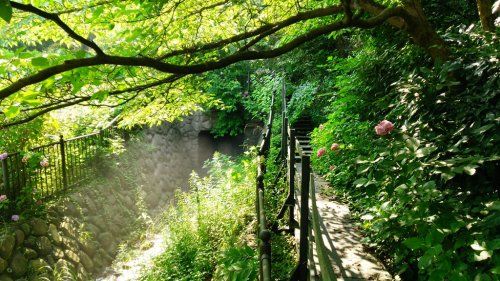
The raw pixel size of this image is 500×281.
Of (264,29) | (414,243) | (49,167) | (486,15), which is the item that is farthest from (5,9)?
(49,167)

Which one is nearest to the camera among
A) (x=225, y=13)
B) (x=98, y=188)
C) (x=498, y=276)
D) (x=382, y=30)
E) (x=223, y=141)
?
(x=498, y=276)

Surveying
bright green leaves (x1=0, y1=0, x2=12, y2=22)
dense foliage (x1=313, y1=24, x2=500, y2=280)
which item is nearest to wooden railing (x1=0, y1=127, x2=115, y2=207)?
bright green leaves (x1=0, y1=0, x2=12, y2=22)

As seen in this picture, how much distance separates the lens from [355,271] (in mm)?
2863

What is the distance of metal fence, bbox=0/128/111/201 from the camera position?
6188 mm

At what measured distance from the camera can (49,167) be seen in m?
7.13

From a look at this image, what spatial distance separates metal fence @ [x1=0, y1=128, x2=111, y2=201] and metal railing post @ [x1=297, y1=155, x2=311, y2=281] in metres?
5.93

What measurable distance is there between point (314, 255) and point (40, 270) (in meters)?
5.04

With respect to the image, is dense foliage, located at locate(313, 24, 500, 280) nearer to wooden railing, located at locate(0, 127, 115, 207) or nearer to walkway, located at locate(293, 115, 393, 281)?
walkway, located at locate(293, 115, 393, 281)

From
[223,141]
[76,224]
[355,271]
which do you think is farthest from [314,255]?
[223,141]

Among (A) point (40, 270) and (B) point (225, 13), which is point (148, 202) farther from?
(B) point (225, 13)

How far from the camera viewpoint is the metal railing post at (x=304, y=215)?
7.71 ft

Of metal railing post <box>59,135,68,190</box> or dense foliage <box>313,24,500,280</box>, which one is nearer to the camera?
dense foliage <box>313,24,500,280</box>

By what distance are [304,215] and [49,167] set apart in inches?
264

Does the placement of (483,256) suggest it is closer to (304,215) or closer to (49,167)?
(304,215)
